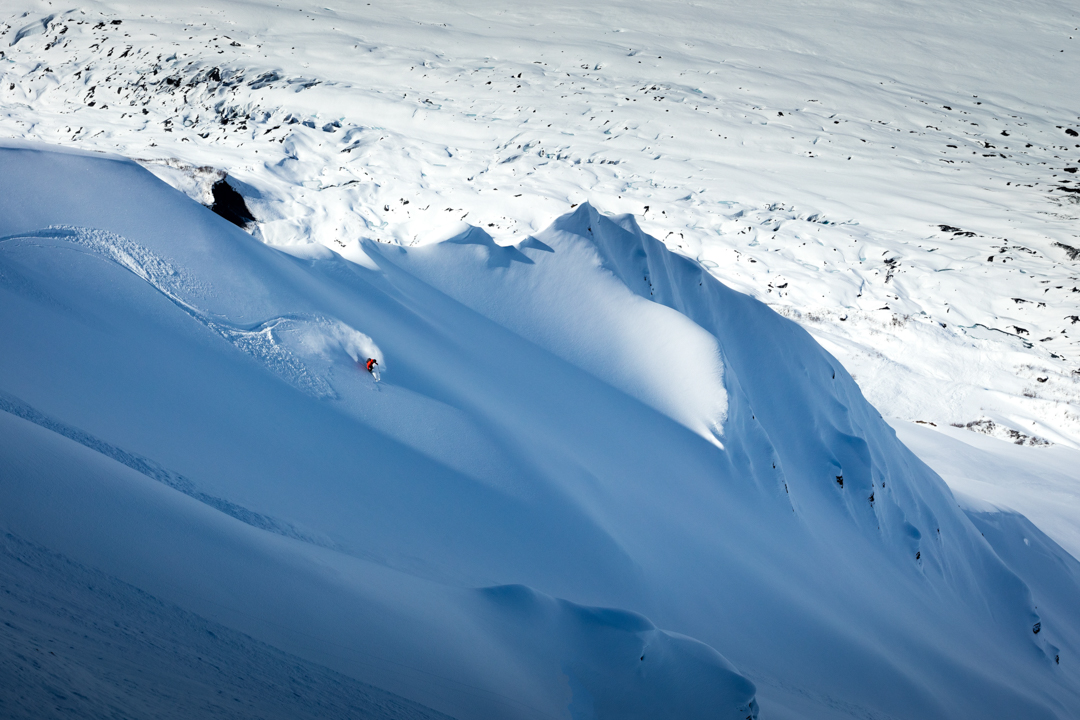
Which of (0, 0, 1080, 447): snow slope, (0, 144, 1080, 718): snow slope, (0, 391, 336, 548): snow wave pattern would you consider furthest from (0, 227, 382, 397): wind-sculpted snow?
(0, 0, 1080, 447): snow slope

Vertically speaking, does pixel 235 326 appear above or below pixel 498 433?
above

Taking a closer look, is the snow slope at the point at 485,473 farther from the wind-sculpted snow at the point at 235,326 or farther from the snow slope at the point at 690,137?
the snow slope at the point at 690,137

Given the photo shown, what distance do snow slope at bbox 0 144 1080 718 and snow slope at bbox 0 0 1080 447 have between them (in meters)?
2.54

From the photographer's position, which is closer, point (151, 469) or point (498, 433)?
point (151, 469)

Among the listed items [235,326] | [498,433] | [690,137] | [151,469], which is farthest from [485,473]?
[690,137]

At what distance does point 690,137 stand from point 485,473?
16.3 meters

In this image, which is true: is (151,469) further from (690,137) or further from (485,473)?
(690,137)

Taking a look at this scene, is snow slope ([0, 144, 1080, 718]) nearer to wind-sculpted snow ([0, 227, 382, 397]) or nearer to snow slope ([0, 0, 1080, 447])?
wind-sculpted snow ([0, 227, 382, 397])

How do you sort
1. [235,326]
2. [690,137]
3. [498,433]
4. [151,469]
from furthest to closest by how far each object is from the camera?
[690,137]
[498,433]
[235,326]
[151,469]

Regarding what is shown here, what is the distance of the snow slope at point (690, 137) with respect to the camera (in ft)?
44.0

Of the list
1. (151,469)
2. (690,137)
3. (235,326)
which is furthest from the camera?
(690,137)

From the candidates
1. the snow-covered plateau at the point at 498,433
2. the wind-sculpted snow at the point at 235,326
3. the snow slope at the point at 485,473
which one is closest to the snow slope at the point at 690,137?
the snow-covered plateau at the point at 498,433

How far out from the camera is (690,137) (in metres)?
18.7

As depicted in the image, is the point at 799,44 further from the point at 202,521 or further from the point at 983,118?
the point at 202,521
